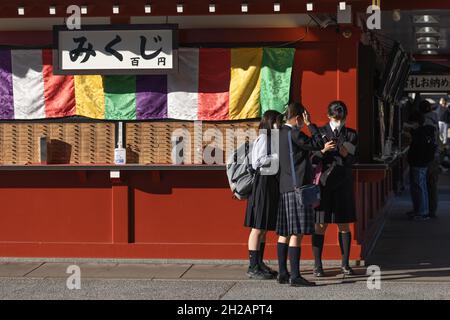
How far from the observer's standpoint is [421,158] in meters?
14.5

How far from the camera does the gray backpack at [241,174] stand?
9367 mm

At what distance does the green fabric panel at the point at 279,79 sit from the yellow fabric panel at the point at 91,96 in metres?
1.96

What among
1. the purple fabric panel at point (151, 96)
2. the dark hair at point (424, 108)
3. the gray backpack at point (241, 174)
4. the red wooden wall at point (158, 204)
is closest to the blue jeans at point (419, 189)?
the dark hair at point (424, 108)

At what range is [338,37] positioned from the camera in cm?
1023

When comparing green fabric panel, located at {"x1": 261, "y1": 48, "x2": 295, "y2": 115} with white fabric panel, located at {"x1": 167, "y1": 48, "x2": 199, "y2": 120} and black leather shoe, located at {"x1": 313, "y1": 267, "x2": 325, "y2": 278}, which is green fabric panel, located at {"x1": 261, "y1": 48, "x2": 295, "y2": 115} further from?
black leather shoe, located at {"x1": 313, "y1": 267, "x2": 325, "y2": 278}

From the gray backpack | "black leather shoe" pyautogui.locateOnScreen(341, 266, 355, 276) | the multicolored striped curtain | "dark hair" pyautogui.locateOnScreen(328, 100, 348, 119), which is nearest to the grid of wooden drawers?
the multicolored striped curtain

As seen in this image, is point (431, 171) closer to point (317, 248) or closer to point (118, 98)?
point (317, 248)

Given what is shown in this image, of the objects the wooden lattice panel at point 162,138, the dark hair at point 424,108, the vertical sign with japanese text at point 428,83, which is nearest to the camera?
the wooden lattice panel at point 162,138

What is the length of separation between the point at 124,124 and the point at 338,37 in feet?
8.86

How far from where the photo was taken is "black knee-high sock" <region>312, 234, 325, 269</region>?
31.3 feet

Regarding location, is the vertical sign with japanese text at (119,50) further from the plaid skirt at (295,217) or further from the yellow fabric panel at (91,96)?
the plaid skirt at (295,217)

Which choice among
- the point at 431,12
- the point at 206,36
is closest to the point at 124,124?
the point at 206,36

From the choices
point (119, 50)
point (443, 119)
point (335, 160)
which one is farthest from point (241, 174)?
point (443, 119)
